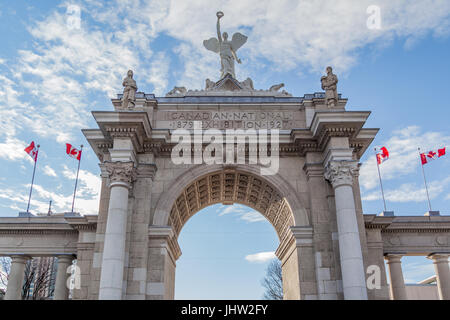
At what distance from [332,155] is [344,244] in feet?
14.4

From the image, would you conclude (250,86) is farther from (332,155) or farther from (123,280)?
(123,280)

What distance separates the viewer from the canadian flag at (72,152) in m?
31.7

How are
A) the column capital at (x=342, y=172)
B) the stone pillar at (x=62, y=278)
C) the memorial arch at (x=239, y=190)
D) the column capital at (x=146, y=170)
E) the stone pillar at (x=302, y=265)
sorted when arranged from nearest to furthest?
the memorial arch at (x=239, y=190) < the stone pillar at (x=302, y=265) < the column capital at (x=342, y=172) < the column capital at (x=146, y=170) < the stone pillar at (x=62, y=278)

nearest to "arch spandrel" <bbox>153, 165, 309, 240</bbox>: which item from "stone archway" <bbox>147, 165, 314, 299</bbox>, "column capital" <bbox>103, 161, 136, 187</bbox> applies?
"stone archway" <bbox>147, 165, 314, 299</bbox>

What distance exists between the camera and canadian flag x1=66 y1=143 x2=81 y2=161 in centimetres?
3167

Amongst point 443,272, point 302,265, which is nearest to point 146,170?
point 302,265

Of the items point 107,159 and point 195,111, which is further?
point 195,111

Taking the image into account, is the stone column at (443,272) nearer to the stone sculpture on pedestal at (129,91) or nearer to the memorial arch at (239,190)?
the memorial arch at (239,190)

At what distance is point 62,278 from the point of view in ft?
90.2

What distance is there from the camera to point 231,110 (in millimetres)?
23922

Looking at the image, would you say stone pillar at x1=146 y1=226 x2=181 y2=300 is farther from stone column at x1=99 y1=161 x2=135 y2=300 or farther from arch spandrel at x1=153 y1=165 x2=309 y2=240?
stone column at x1=99 y1=161 x2=135 y2=300

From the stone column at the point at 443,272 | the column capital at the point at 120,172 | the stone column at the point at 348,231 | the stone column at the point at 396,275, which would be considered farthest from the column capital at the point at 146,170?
the stone column at the point at 443,272

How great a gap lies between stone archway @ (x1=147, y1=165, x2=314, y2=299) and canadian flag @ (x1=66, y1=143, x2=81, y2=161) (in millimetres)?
11033
